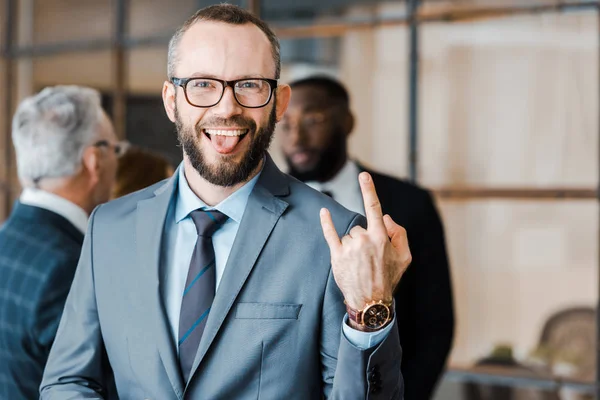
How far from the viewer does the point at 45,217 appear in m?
2.33

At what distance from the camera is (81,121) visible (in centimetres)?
243

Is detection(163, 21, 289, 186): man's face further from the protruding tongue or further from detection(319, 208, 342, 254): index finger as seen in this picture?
detection(319, 208, 342, 254): index finger

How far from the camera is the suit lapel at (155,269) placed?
160cm

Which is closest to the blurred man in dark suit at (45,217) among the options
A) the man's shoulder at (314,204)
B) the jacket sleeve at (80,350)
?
the jacket sleeve at (80,350)

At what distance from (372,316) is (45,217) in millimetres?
1197

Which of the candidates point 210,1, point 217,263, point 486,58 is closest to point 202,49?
point 217,263

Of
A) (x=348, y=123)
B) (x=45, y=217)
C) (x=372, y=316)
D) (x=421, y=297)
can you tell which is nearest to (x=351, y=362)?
(x=372, y=316)

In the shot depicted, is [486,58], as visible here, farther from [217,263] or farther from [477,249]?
[217,263]

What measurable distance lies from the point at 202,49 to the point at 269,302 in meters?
0.47

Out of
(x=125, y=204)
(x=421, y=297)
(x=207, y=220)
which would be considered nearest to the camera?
(x=207, y=220)

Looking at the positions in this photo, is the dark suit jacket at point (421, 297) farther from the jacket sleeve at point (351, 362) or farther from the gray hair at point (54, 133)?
the jacket sleeve at point (351, 362)

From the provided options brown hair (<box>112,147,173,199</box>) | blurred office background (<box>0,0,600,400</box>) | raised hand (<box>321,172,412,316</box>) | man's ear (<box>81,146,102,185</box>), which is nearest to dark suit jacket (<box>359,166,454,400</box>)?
brown hair (<box>112,147,173,199</box>)

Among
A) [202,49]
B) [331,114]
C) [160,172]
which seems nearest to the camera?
[202,49]

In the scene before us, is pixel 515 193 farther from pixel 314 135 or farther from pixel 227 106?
pixel 227 106
